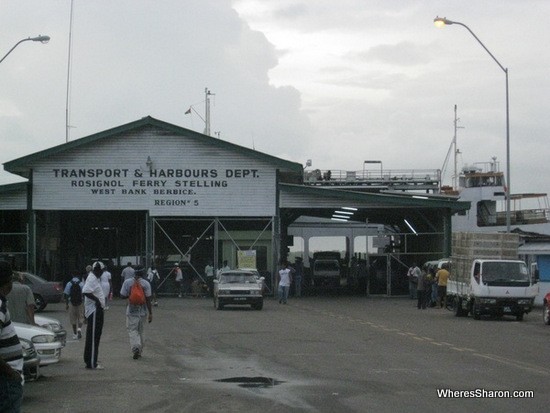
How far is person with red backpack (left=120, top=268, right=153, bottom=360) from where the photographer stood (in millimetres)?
19000

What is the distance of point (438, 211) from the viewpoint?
172 ft

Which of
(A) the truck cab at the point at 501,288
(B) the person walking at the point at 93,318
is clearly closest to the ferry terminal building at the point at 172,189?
(A) the truck cab at the point at 501,288

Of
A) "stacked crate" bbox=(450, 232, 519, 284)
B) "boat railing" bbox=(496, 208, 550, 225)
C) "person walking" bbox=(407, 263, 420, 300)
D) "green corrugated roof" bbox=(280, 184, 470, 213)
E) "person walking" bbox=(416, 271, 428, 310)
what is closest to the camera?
"stacked crate" bbox=(450, 232, 519, 284)

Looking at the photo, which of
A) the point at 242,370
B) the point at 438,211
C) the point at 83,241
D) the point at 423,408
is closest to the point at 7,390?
the point at 423,408

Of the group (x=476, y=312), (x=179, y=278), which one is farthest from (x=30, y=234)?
(x=476, y=312)

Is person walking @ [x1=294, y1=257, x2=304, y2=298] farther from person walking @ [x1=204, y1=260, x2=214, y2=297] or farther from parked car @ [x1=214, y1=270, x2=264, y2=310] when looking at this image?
parked car @ [x1=214, y1=270, x2=264, y2=310]

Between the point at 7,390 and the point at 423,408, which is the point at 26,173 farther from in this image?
the point at 7,390

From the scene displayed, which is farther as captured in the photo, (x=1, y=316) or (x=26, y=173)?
(x=26, y=173)

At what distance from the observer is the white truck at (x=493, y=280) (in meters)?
33.3

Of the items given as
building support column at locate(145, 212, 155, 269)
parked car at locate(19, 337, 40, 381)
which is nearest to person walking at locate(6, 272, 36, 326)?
parked car at locate(19, 337, 40, 381)

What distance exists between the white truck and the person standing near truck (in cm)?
410

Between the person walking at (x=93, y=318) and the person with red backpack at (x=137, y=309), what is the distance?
122 centimetres

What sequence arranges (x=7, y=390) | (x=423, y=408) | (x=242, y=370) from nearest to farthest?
(x=7, y=390) < (x=423, y=408) < (x=242, y=370)

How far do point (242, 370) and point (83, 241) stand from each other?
4515 cm
